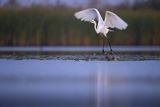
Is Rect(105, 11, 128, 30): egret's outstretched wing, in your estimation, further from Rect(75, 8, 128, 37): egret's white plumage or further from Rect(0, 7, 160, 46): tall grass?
Rect(0, 7, 160, 46): tall grass

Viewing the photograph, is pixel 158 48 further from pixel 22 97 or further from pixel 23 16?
pixel 22 97

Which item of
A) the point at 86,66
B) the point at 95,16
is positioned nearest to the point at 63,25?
the point at 95,16

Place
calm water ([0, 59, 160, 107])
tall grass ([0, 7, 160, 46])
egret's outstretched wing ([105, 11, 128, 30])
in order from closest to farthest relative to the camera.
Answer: calm water ([0, 59, 160, 107]) → egret's outstretched wing ([105, 11, 128, 30]) → tall grass ([0, 7, 160, 46])

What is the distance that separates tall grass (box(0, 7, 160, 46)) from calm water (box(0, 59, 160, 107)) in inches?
194

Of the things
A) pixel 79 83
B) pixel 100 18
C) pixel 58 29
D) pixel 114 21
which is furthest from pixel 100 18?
pixel 79 83

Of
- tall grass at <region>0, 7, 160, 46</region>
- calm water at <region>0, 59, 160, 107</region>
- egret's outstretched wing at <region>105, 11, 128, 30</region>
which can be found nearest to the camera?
Answer: calm water at <region>0, 59, 160, 107</region>

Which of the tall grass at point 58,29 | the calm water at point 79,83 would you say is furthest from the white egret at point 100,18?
the tall grass at point 58,29

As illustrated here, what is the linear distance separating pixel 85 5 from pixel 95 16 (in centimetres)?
582

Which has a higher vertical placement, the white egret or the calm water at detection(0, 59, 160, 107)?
the white egret

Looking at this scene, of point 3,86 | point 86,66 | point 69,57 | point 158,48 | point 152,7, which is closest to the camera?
point 3,86

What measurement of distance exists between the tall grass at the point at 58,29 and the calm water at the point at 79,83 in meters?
4.94

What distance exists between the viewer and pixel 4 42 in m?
20.6

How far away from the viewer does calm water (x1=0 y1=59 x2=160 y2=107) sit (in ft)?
30.8

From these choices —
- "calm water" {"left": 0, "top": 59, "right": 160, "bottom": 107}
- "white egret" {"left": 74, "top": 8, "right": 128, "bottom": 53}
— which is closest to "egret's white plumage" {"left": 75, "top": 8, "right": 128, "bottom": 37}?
"white egret" {"left": 74, "top": 8, "right": 128, "bottom": 53}
